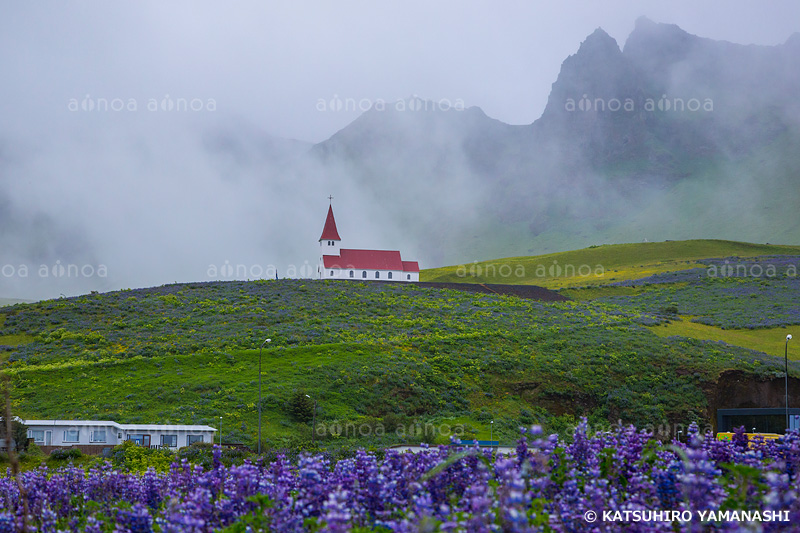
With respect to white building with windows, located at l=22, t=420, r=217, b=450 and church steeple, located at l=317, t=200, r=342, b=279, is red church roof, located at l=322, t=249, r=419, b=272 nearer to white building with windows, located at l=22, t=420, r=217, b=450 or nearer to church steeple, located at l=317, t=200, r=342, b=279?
church steeple, located at l=317, t=200, r=342, b=279

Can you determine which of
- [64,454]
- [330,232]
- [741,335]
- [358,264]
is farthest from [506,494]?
[330,232]

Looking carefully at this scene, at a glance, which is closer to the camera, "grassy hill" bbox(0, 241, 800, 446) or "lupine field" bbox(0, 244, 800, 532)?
"lupine field" bbox(0, 244, 800, 532)

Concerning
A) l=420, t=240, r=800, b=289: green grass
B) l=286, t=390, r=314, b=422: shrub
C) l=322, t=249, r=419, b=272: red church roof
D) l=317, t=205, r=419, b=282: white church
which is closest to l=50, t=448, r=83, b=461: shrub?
l=286, t=390, r=314, b=422: shrub

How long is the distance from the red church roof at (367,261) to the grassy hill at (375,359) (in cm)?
1646

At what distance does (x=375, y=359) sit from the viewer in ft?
163

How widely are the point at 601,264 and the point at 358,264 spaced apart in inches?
2043

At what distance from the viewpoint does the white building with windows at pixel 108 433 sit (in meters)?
33.3

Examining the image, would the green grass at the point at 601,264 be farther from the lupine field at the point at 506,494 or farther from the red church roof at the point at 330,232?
the lupine field at the point at 506,494

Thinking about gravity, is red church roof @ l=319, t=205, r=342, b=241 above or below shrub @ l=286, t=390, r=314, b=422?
above

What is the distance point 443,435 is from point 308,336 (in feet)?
77.1

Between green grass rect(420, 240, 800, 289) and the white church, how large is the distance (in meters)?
24.2

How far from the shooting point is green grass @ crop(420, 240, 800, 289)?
112 metres

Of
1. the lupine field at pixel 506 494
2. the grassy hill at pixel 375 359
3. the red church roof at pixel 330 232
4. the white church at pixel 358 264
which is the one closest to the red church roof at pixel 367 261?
the white church at pixel 358 264

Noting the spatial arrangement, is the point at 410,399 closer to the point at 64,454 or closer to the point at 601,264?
the point at 64,454
